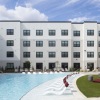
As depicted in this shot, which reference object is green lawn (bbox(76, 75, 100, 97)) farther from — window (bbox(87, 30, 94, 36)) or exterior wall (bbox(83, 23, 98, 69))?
window (bbox(87, 30, 94, 36))

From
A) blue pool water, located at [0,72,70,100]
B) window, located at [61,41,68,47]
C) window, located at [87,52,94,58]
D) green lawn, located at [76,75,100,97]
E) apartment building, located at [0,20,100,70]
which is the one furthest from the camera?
window, located at [87,52,94,58]

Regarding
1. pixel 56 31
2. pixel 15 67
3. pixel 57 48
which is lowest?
pixel 15 67

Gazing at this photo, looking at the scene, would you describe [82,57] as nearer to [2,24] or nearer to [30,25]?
[30,25]

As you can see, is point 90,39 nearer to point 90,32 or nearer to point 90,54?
point 90,32

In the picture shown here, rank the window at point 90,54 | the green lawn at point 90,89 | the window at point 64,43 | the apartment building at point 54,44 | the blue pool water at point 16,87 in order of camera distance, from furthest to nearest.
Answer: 1. the window at point 90,54
2. the window at point 64,43
3. the apartment building at point 54,44
4. the blue pool water at point 16,87
5. the green lawn at point 90,89

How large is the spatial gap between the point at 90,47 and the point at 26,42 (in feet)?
41.7

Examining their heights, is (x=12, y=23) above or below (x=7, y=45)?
above

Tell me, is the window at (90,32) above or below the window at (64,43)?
above

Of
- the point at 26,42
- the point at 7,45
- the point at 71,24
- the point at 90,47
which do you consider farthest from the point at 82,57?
the point at 7,45

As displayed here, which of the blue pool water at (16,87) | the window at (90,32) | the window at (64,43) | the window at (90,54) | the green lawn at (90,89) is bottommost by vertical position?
the blue pool water at (16,87)

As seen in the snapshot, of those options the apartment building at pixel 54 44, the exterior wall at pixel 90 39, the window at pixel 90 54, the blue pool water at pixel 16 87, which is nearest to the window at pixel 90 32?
the apartment building at pixel 54 44

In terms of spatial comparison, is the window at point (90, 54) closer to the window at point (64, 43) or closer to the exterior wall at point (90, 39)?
the exterior wall at point (90, 39)

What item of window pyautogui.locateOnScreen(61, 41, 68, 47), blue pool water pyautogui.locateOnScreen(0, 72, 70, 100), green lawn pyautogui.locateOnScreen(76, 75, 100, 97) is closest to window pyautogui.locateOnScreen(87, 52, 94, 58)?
window pyautogui.locateOnScreen(61, 41, 68, 47)

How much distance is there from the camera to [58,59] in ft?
169
